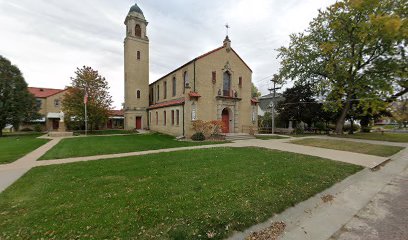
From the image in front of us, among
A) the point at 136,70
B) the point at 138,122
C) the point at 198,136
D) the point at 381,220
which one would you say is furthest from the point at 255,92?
the point at 381,220

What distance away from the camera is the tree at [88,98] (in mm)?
25219

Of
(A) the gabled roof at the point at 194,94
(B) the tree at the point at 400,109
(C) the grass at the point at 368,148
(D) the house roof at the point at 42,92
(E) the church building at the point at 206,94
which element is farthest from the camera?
(D) the house roof at the point at 42,92

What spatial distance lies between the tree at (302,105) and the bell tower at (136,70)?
21.8m

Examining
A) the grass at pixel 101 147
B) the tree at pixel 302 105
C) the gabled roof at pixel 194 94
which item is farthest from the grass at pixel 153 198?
the tree at pixel 302 105

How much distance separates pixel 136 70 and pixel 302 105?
25.3m

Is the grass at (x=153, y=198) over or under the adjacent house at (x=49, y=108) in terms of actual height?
under

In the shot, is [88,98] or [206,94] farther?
[88,98]

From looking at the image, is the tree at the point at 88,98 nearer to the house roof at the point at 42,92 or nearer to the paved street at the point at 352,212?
the house roof at the point at 42,92

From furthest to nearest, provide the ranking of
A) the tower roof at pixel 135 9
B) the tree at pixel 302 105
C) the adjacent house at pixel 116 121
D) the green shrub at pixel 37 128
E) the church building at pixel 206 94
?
the adjacent house at pixel 116 121, the green shrub at pixel 37 128, the tower roof at pixel 135 9, the tree at pixel 302 105, the church building at pixel 206 94

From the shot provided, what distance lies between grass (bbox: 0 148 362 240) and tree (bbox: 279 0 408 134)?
7036mm

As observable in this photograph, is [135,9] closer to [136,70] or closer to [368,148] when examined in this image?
[136,70]

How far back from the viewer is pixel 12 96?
2480 centimetres

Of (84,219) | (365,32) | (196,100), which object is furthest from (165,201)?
(196,100)

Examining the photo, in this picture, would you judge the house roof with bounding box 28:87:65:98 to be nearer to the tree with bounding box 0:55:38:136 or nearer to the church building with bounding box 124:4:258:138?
the tree with bounding box 0:55:38:136
